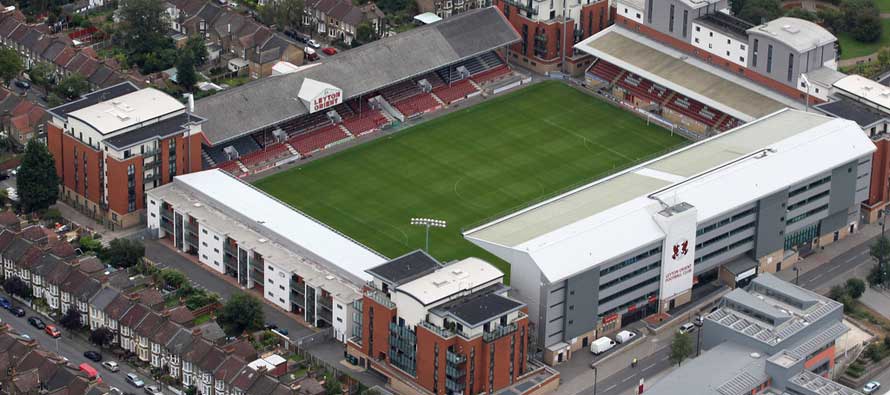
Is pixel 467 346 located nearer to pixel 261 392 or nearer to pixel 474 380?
pixel 474 380

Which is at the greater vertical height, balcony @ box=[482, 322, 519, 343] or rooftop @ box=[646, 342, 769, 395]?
balcony @ box=[482, 322, 519, 343]

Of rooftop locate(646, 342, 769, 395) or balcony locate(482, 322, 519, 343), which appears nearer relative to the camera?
rooftop locate(646, 342, 769, 395)

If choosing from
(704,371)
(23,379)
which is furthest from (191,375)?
(704,371)

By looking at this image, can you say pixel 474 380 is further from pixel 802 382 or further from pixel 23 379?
pixel 23 379

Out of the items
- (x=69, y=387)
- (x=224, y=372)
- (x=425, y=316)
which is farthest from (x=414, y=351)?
(x=69, y=387)
